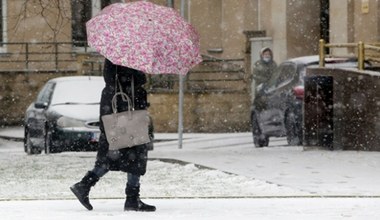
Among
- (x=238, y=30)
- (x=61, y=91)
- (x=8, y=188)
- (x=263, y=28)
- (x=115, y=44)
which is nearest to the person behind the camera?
(x=115, y=44)

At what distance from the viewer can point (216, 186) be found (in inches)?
621

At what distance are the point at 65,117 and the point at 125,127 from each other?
395 inches

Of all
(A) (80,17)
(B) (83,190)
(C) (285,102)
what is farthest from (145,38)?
(A) (80,17)

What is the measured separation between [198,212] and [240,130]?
21480 millimetres

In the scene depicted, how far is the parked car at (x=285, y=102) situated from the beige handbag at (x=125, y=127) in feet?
35.2

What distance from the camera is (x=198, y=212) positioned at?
41.6 feet

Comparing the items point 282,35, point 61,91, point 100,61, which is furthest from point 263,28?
point 61,91

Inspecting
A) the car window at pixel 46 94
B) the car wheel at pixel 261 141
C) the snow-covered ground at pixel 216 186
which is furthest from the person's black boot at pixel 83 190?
the car wheel at pixel 261 141

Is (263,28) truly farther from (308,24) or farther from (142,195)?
(142,195)

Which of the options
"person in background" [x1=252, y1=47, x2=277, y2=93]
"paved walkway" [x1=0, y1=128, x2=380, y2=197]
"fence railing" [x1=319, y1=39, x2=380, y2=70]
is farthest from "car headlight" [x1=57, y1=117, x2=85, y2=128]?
"person in background" [x1=252, y1=47, x2=277, y2=93]

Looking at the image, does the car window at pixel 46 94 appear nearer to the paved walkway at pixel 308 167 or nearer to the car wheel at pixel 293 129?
the paved walkway at pixel 308 167

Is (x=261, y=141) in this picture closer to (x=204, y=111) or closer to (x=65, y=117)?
(x=65, y=117)

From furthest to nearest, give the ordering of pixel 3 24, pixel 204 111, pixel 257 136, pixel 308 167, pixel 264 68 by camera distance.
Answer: pixel 3 24 → pixel 204 111 → pixel 264 68 → pixel 257 136 → pixel 308 167

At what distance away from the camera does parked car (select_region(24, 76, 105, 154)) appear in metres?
22.3
